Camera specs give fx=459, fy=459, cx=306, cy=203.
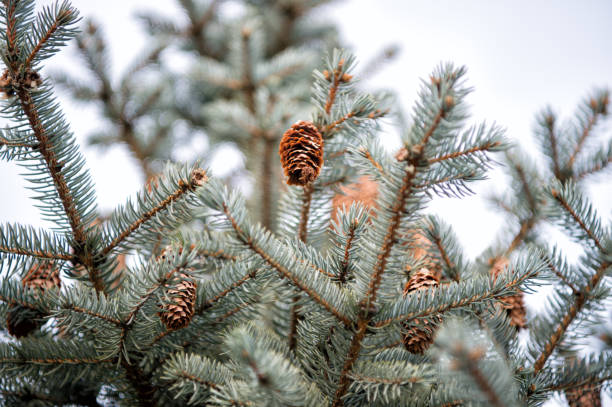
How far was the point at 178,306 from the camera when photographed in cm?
71

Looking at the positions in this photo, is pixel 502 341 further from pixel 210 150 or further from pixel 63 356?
pixel 210 150

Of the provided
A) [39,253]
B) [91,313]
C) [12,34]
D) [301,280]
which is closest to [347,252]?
[301,280]

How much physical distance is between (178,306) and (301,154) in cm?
30

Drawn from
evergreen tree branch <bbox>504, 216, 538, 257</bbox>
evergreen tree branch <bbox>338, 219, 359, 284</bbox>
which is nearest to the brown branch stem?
evergreen tree branch <bbox>338, 219, 359, 284</bbox>

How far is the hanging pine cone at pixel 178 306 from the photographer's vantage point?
2.30ft

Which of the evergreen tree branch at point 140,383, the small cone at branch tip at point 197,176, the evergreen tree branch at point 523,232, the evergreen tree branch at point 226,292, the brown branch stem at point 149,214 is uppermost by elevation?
the evergreen tree branch at point 523,232

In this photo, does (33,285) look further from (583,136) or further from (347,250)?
(583,136)

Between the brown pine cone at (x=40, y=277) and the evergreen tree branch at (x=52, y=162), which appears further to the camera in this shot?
the brown pine cone at (x=40, y=277)

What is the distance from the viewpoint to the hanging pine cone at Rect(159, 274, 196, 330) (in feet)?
2.30

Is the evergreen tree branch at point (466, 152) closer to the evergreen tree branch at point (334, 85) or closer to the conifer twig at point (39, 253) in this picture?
the evergreen tree branch at point (334, 85)

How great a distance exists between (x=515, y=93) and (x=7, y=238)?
3.68 m

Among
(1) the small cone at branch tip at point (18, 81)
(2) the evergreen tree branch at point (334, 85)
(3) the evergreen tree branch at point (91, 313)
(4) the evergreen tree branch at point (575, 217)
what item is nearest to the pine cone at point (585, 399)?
(4) the evergreen tree branch at point (575, 217)

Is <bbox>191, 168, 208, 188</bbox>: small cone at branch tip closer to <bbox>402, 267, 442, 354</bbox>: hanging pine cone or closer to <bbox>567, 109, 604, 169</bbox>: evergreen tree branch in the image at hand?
<bbox>402, 267, 442, 354</bbox>: hanging pine cone

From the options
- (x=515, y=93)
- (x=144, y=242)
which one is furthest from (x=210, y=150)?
(x=515, y=93)
